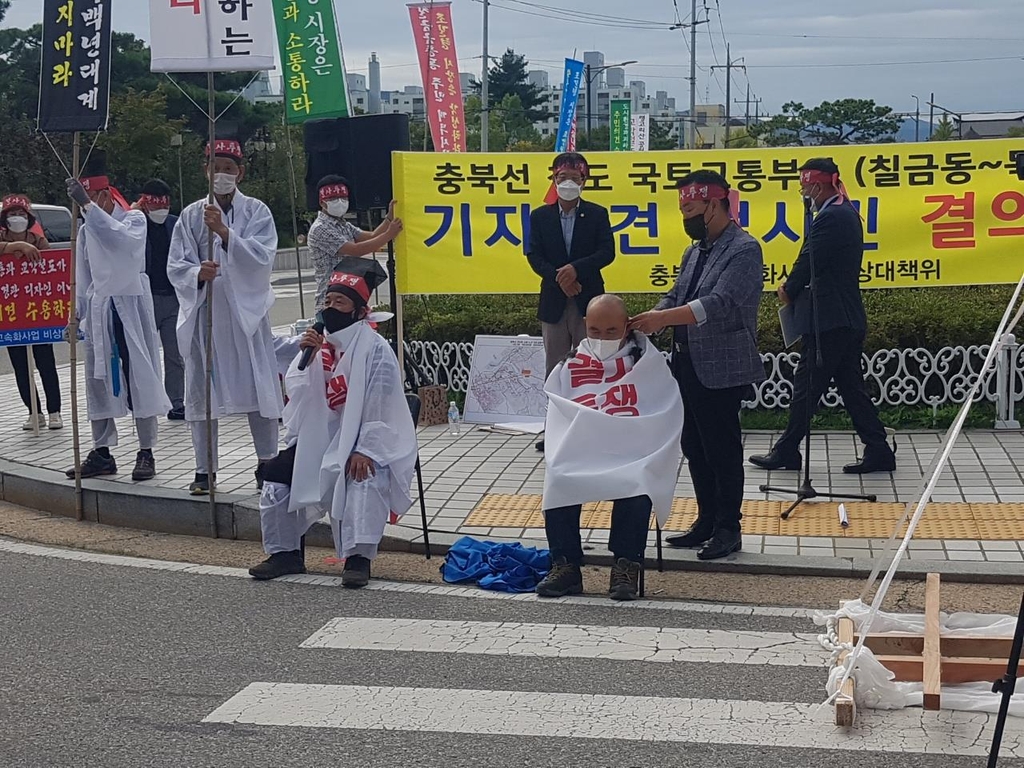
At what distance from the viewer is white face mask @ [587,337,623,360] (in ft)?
21.0

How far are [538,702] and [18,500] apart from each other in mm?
5381

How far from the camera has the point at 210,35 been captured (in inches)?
300

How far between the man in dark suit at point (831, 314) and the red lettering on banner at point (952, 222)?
2.24 meters

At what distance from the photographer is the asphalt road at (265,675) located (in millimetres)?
4254

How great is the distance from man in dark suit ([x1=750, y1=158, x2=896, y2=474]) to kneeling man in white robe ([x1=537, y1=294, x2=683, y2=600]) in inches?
69.0

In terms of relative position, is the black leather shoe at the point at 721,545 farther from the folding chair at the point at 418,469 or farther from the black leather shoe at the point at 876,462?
the black leather shoe at the point at 876,462

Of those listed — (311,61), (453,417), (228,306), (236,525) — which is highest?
(311,61)

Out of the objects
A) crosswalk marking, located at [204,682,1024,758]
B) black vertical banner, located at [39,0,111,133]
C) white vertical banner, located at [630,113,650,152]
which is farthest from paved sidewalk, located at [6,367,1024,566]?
white vertical banner, located at [630,113,650,152]

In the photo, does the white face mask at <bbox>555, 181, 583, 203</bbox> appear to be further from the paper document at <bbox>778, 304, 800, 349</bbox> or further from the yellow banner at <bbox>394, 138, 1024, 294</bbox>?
the yellow banner at <bbox>394, 138, 1024, 294</bbox>

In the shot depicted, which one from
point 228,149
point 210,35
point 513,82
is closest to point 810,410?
point 228,149

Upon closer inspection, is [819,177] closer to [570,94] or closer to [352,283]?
[352,283]

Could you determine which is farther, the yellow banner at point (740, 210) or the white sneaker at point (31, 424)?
the white sneaker at point (31, 424)

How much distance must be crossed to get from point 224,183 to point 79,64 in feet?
3.84

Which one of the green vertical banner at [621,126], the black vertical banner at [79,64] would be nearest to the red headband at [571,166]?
the black vertical banner at [79,64]
